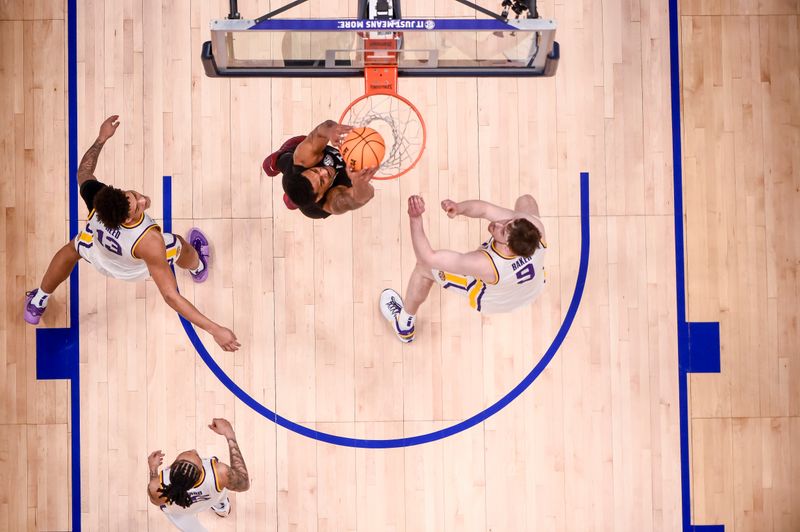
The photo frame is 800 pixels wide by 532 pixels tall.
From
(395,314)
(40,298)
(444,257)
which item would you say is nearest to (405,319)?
(395,314)

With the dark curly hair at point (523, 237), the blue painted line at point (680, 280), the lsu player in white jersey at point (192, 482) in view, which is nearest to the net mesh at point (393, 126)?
the dark curly hair at point (523, 237)

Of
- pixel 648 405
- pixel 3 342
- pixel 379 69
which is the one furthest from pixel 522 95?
pixel 3 342

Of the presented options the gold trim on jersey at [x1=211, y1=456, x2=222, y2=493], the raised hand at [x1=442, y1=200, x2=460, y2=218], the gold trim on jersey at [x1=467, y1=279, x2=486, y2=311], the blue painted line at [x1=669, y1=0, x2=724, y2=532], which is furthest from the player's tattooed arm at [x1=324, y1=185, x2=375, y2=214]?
the blue painted line at [x1=669, y1=0, x2=724, y2=532]

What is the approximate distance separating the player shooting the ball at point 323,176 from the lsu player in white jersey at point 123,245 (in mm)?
958

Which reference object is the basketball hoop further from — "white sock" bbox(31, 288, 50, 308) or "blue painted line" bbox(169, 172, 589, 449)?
"white sock" bbox(31, 288, 50, 308)

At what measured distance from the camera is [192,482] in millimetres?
4566

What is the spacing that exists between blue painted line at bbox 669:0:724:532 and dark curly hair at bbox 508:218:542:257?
2.02 m

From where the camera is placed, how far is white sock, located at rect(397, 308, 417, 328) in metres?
5.36

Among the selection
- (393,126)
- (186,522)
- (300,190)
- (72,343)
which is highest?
(393,126)

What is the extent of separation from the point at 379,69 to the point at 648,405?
3411 mm

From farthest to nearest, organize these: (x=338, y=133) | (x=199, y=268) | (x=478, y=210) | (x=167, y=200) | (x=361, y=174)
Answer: (x=167, y=200) < (x=199, y=268) < (x=478, y=210) < (x=338, y=133) < (x=361, y=174)

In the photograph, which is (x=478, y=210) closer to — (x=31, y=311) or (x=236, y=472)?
(x=236, y=472)

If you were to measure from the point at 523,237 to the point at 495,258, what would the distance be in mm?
282

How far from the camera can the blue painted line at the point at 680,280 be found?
18.1 feet
